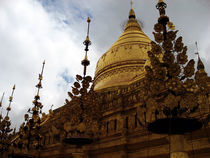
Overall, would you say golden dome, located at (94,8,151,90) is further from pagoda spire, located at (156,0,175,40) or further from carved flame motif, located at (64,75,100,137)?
pagoda spire, located at (156,0,175,40)

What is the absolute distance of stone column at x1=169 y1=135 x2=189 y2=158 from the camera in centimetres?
570

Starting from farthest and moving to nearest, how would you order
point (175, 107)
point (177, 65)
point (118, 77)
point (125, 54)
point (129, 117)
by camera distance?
point (125, 54)
point (118, 77)
point (129, 117)
point (177, 65)
point (175, 107)

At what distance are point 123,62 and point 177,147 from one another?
22791 mm

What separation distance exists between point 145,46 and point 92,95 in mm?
21799

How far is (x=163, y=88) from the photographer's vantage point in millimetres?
6195

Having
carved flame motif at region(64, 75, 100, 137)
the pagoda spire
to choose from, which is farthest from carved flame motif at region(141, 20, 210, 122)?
carved flame motif at region(64, 75, 100, 137)

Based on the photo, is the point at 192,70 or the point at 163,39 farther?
the point at 163,39

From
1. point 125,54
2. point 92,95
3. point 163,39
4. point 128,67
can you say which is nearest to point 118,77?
point 128,67

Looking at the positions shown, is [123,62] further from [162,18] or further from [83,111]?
[162,18]

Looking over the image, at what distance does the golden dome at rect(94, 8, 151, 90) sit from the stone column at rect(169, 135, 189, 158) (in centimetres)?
1827

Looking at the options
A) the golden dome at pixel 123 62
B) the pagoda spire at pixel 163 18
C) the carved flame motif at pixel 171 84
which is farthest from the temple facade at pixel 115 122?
the pagoda spire at pixel 163 18

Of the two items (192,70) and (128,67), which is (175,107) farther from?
(128,67)

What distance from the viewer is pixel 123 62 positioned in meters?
28.3

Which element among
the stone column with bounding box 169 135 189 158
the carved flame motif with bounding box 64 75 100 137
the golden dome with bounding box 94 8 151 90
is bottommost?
the stone column with bounding box 169 135 189 158
